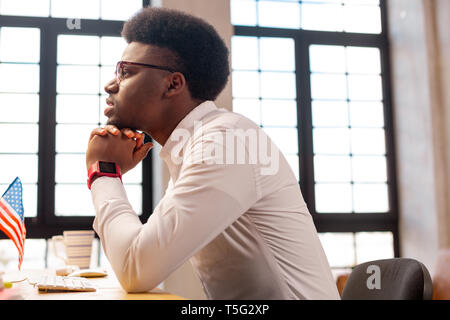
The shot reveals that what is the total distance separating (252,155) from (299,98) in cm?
342

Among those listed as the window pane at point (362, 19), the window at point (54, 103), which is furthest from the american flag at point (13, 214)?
the window pane at point (362, 19)

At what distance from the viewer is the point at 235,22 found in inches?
176

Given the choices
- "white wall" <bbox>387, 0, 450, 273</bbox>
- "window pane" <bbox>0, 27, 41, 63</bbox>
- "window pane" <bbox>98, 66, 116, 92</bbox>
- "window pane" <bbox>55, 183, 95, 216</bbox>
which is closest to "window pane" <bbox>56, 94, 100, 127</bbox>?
"window pane" <bbox>98, 66, 116, 92</bbox>

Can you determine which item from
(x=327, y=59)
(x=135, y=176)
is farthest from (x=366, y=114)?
(x=135, y=176)

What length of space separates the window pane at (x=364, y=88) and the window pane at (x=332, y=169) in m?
0.58

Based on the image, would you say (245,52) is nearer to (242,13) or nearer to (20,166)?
(242,13)

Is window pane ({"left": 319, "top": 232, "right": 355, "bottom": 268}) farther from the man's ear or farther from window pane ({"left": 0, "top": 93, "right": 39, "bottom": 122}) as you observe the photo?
Result: the man's ear

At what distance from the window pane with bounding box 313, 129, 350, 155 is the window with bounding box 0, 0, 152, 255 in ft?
4.77

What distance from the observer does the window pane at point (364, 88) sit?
4.60 meters

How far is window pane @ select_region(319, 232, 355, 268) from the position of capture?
439 centimetres

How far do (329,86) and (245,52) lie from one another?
2.62 ft
